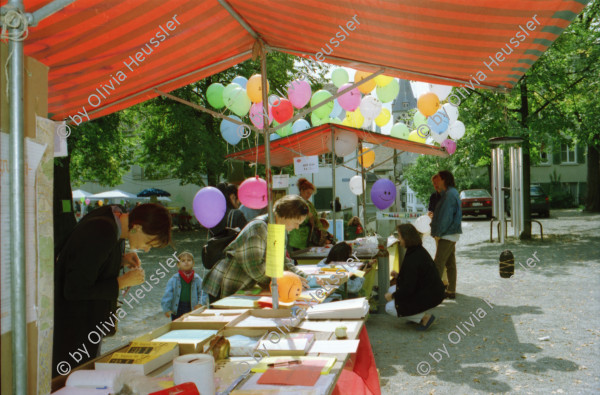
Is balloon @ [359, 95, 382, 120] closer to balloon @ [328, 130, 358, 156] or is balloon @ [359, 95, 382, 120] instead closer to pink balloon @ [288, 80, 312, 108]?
balloon @ [328, 130, 358, 156]

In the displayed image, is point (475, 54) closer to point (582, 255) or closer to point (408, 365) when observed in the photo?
point (408, 365)

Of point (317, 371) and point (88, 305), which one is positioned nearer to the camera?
point (317, 371)

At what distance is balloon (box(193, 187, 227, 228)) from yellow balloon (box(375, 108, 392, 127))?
4.02m

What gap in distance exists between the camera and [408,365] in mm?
4887

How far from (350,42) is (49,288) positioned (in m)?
2.37

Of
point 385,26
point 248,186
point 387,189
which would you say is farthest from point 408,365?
point 387,189

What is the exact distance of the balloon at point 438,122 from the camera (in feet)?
26.9

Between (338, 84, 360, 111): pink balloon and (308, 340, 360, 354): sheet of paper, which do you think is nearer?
(308, 340, 360, 354): sheet of paper

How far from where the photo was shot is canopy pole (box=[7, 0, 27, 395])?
1.21 metres

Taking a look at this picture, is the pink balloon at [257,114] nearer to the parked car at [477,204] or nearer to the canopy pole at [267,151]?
the canopy pole at [267,151]

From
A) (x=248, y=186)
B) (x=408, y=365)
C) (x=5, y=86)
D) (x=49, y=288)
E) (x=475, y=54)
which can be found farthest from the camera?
(x=248, y=186)

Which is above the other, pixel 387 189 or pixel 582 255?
pixel 387 189

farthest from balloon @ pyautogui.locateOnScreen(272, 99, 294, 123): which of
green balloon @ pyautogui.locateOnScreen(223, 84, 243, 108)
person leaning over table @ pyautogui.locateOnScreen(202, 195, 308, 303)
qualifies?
person leaning over table @ pyautogui.locateOnScreen(202, 195, 308, 303)

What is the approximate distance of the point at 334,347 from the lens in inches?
98.3
